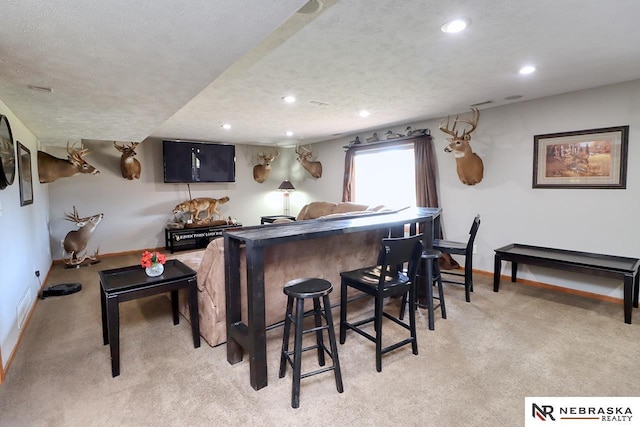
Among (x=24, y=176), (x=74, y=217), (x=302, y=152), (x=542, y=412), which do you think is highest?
(x=302, y=152)

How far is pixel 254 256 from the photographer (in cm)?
192

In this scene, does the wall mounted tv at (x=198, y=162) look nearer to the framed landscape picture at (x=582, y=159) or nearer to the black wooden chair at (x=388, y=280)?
the black wooden chair at (x=388, y=280)

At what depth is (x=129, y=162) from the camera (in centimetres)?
588

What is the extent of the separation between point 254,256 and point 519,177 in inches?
152

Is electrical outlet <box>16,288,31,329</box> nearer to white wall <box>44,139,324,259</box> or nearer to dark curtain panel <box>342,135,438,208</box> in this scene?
white wall <box>44,139,324,259</box>

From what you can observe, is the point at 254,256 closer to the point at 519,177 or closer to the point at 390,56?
the point at 390,56

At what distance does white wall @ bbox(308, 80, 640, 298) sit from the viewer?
11.1ft

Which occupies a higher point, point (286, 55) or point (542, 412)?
point (286, 55)

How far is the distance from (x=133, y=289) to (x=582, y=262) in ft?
14.0

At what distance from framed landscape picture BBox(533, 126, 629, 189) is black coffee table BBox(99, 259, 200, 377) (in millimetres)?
4248

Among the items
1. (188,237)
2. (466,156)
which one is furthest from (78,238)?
(466,156)

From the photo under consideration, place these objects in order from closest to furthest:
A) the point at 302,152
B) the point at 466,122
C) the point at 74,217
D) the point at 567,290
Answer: the point at 567,290 → the point at 466,122 → the point at 74,217 → the point at 302,152

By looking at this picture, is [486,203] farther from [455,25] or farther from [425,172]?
[455,25]

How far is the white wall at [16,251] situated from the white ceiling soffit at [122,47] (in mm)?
824
